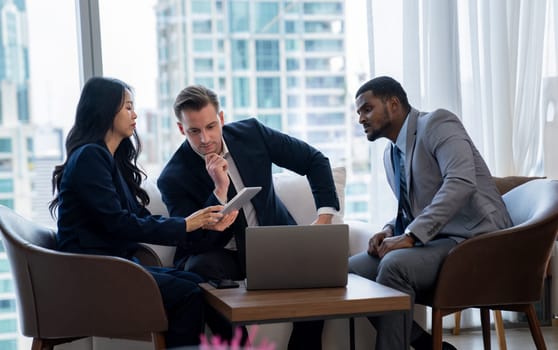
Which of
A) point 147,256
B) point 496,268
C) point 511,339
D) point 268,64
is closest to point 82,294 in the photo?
point 147,256

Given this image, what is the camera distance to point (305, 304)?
2125 millimetres

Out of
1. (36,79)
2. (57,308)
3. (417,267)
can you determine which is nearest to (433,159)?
(417,267)

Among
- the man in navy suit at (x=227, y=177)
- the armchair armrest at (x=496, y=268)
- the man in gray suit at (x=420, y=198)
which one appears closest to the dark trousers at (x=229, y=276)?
the man in navy suit at (x=227, y=177)

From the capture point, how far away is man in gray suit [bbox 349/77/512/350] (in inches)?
106

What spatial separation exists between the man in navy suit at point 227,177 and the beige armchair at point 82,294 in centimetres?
47

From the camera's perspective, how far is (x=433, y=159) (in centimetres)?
295

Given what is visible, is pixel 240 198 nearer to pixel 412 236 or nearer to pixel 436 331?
pixel 412 236

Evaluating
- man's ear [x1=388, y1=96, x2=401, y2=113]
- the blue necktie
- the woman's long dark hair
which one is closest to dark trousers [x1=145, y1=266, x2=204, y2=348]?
the woman's long dark hair

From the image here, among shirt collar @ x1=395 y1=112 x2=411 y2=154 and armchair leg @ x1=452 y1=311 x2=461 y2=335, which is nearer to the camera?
shirt collar @ x1=395 y1=112 x2=411 y2=154

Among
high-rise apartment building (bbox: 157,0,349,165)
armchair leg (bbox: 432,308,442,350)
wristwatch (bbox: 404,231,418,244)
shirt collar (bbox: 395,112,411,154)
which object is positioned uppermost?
high-rise apartment building (bbox: 157,0,349,165)

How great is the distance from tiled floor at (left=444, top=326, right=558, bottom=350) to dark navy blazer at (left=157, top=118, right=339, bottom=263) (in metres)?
1.19

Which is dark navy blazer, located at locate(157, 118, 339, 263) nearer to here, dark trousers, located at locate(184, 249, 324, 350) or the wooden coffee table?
dark trousers, located at locate(184, 249, 324, 350)

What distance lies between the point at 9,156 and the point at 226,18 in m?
1.35

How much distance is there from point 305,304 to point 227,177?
3.30ft
